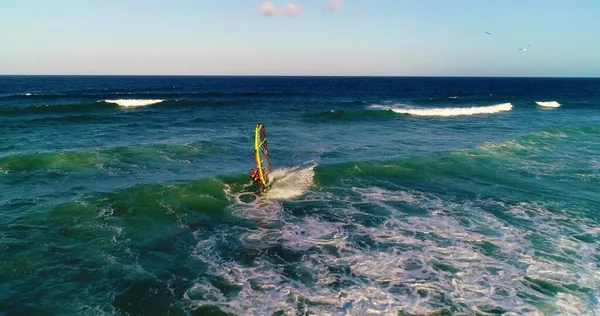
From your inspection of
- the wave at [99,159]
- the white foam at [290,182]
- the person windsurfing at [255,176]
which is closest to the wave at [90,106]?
the wave at [99,159]

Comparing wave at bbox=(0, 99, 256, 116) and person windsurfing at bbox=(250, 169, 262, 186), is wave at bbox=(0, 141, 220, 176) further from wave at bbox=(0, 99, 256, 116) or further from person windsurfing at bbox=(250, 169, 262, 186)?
wave at bbox=(0, 99, 256, 116)

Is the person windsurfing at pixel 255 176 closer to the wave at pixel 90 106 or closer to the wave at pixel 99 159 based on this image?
the wave at pixel 99 159

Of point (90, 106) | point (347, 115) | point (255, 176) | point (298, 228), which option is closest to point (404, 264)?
point (298, 228)

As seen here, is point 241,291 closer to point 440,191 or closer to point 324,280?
point 324,280

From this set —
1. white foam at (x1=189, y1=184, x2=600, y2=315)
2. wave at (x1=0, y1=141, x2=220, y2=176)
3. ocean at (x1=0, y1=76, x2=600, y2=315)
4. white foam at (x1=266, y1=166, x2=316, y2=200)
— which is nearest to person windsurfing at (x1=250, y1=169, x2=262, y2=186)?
ocean at (x1=0, y1=76, x2=600, y2=315)

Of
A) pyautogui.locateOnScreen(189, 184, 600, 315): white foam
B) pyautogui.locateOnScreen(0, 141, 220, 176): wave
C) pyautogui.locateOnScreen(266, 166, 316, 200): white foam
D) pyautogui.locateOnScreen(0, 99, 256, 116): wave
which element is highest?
pyautogui.locateOnScreen(0, 99, 256, 116): wave

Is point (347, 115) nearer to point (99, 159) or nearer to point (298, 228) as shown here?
point (99, 159)

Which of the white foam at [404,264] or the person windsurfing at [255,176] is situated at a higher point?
the person windsurfing at [255,176]

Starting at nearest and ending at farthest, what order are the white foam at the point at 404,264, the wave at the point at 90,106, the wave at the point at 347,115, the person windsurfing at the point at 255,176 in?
the white foam at the point at 404,264 < the person windsurfing at the point at 255,176 < the wave at the point at 90,106 < the wave at the point at 347,115

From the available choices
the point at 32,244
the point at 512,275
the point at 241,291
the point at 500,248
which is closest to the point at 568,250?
the point at 500,248
